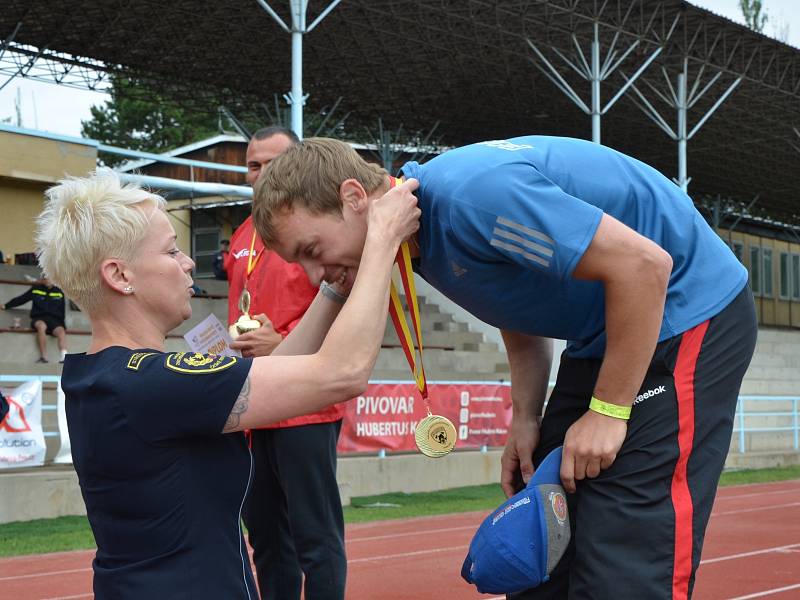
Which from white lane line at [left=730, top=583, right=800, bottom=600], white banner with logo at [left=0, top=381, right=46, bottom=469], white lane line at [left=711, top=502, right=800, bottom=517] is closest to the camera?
white lane line at [left=730, top=583, right=800, bottom=600]

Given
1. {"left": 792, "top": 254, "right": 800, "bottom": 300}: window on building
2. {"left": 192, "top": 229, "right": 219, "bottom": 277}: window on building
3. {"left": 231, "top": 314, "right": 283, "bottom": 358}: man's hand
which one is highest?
{"left": 192, "top": 229, "right": 219, "bottom": 277}: window on building

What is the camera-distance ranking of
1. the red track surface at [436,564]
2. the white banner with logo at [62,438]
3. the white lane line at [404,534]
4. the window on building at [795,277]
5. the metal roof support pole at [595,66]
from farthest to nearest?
the window on building at [795,277]
the metal roof support pole at [595,66]
the white banner with logo at [62,438]
the white lane line at [404,534]
the red track surface at [436,564]

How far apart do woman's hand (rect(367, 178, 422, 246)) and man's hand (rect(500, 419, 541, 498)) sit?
89cm

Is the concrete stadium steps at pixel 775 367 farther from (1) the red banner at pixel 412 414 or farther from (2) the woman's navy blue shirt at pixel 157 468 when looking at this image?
(2) the woman's navy blue shirt at pixel 157 468

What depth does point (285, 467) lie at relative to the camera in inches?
167

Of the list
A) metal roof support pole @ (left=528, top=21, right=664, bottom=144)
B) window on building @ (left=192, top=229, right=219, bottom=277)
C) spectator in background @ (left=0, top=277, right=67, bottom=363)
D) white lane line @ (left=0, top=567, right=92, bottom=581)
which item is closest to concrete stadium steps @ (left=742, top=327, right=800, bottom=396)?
metal roof support pole @ (left=528, top=21, right=664, bottom=144)

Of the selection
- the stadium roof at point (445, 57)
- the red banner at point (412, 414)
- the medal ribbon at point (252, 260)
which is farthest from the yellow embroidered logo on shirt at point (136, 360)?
the stadium roof at point (445, 57)

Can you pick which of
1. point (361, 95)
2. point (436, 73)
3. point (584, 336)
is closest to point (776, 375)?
point (436, 73)

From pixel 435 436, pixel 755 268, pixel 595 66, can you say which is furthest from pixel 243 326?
pixel 755 268

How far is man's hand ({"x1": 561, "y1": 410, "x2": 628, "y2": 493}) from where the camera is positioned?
271 centimetres

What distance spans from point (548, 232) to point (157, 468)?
3.32 ft

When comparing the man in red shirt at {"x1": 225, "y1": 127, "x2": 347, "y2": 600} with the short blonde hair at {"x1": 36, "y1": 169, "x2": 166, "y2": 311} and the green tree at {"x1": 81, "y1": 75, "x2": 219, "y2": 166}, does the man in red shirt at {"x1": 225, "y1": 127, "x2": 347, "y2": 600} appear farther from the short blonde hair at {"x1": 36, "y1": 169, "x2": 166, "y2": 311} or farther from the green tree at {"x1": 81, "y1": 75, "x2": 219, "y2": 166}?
the green tree at {"x1": 81, "y1": 75, "x2": 219, "y2": 166}

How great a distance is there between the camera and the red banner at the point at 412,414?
12.2 meters

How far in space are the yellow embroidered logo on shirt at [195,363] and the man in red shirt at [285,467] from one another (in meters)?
1.59
